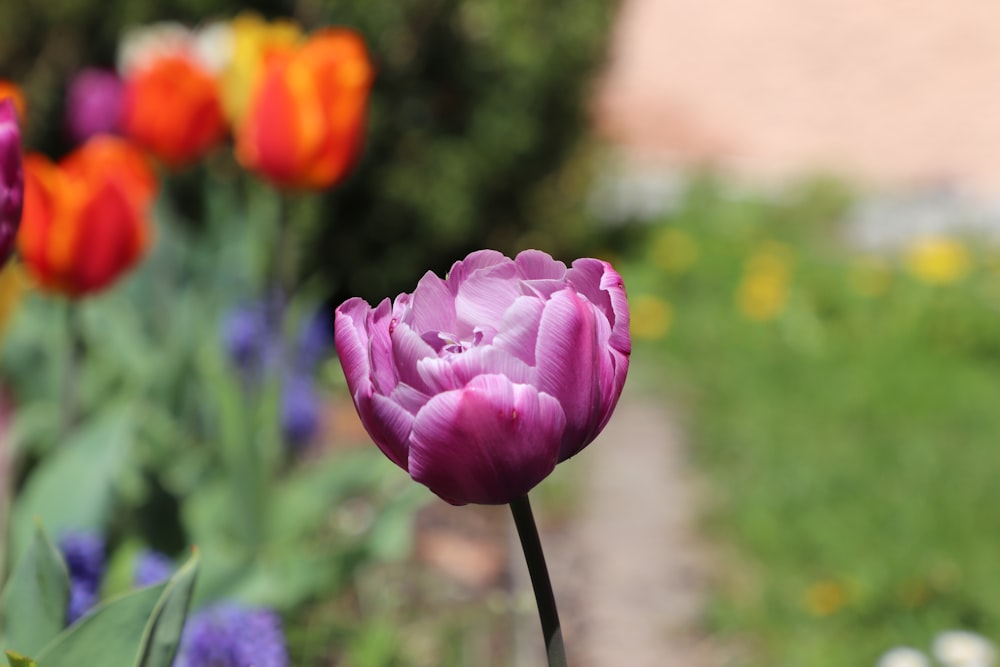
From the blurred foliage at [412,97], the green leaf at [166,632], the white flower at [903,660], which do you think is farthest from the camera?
the blurred foliage at [412,97]

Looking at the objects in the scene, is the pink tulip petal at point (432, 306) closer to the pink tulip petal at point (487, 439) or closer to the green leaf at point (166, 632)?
the pink tulip petal at point (487, 439)

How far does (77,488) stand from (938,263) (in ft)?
10.9

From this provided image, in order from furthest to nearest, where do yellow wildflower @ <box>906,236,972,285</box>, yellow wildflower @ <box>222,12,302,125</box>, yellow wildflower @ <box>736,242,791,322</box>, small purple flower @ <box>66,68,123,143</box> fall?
yellow wildflower @ <box>906,236,972,285</box>
yellow wildflower @ <box>736,242,791,322</box>
small purple flower @ <box>66,68,123,143</box>
yellow wildflower @ <box>222,12,302,125</box>

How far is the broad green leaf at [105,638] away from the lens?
2.85ft

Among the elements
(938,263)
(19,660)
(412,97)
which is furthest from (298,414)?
(938,263)

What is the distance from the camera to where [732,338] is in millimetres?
3932

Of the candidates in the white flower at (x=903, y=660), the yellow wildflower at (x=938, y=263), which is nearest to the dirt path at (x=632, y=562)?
the white flower at (x=903, y=660)

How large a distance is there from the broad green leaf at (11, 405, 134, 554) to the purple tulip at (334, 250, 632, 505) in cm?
99

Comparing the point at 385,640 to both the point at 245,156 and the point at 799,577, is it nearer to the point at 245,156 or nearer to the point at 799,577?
the point at 245,156

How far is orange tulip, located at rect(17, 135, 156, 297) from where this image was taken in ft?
5.32

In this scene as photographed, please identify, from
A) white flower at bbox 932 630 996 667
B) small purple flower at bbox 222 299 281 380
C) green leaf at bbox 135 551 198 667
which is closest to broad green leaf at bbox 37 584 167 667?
green leaf at bbox 135 551 198 667

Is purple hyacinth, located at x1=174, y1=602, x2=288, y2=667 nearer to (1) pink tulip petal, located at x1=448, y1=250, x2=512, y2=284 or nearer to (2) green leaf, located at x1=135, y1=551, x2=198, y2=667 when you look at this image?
(2) green leaf, located at x1=135, y1=551, x2=198, y2=667

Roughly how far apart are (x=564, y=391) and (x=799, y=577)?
1.91 metres

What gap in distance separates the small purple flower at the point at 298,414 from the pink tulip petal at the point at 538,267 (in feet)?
5.42
